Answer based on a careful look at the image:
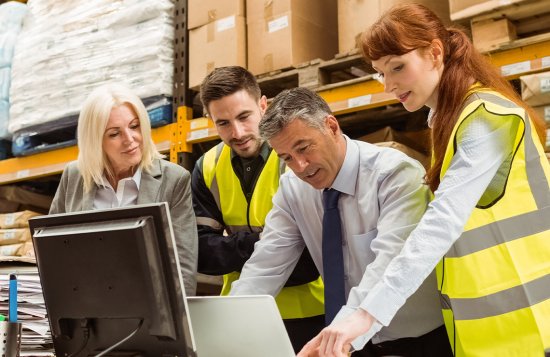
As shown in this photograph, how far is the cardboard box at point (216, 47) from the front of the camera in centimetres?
277

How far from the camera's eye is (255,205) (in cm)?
202

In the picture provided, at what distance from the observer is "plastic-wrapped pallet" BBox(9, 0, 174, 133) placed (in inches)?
115

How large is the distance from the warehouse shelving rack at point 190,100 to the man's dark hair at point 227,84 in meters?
0.50

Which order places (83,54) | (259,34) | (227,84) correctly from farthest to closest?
(83,54)
(259,34)
(227,84)

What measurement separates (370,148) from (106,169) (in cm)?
99

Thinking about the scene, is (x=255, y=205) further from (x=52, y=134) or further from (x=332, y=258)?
(x=52, y=134)

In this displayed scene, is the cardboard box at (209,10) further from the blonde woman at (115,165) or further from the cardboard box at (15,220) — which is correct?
the cardboard box at (15,220)

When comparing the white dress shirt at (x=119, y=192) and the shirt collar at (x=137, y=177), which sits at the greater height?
the shirt collar at (x=137, y=177)

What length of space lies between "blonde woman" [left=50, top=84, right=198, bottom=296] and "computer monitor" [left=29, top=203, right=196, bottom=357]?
0.71 metres

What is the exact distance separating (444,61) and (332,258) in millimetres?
654

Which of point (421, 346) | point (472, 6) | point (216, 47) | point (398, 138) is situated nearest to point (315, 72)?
point (398, 138)

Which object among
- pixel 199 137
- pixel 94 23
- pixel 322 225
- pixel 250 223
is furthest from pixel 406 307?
pixel 94 23

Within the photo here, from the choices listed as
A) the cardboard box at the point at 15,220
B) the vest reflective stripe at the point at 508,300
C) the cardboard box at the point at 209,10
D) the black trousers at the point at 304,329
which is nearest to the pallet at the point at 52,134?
the cardboard box at the point at 15,220

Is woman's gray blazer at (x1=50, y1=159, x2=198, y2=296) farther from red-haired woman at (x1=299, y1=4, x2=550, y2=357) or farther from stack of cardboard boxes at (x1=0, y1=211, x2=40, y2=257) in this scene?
stack of cardboard boxes at (x1=0, y1=211, x2=40, y2=257)
